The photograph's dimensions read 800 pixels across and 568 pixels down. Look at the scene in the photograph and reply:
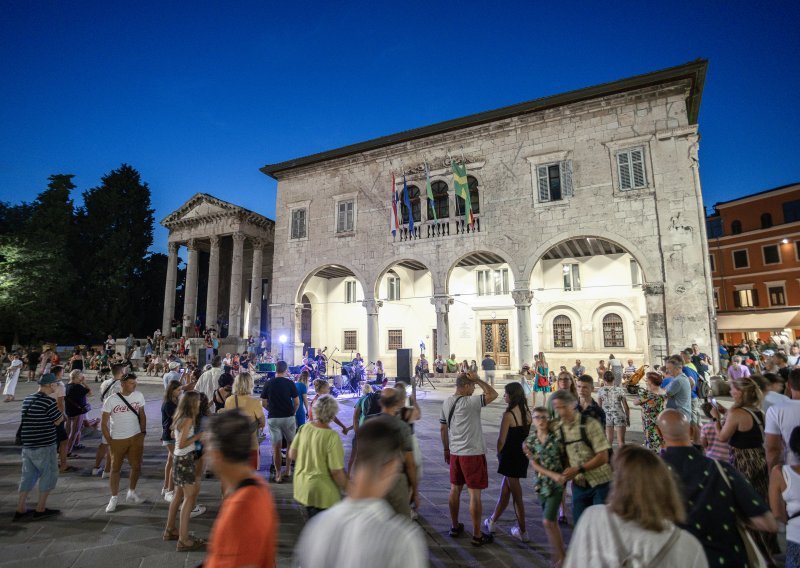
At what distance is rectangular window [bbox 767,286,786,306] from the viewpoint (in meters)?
24.5

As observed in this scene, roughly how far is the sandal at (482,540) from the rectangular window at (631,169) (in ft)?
44.5

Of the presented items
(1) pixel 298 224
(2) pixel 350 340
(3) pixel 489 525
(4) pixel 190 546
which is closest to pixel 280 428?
(4) pixel 190 546

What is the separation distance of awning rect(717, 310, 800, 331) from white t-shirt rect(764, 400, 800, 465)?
25.4 metres

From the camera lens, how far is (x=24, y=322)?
2677cm

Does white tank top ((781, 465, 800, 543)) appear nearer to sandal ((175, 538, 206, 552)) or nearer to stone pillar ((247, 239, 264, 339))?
sandal ((175, 538, 206, 552))

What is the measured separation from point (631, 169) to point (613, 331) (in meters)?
7.80

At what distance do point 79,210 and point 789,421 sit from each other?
1775 inches

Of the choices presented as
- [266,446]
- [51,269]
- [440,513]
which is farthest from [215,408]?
[51,269]

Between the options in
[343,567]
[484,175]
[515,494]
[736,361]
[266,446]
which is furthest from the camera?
[484,175]

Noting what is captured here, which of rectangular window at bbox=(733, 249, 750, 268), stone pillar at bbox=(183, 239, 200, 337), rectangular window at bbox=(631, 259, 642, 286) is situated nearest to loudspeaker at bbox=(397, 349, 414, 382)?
rectangular window at bbox=(631, 259, 642, 286)

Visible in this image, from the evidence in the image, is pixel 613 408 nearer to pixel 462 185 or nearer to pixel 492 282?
pixel 462 185

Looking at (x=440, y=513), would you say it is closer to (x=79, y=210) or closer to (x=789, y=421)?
(x=789, y=421)

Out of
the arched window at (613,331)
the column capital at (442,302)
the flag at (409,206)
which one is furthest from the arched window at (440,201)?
the arched window at (613,331)

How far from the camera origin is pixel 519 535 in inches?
158
